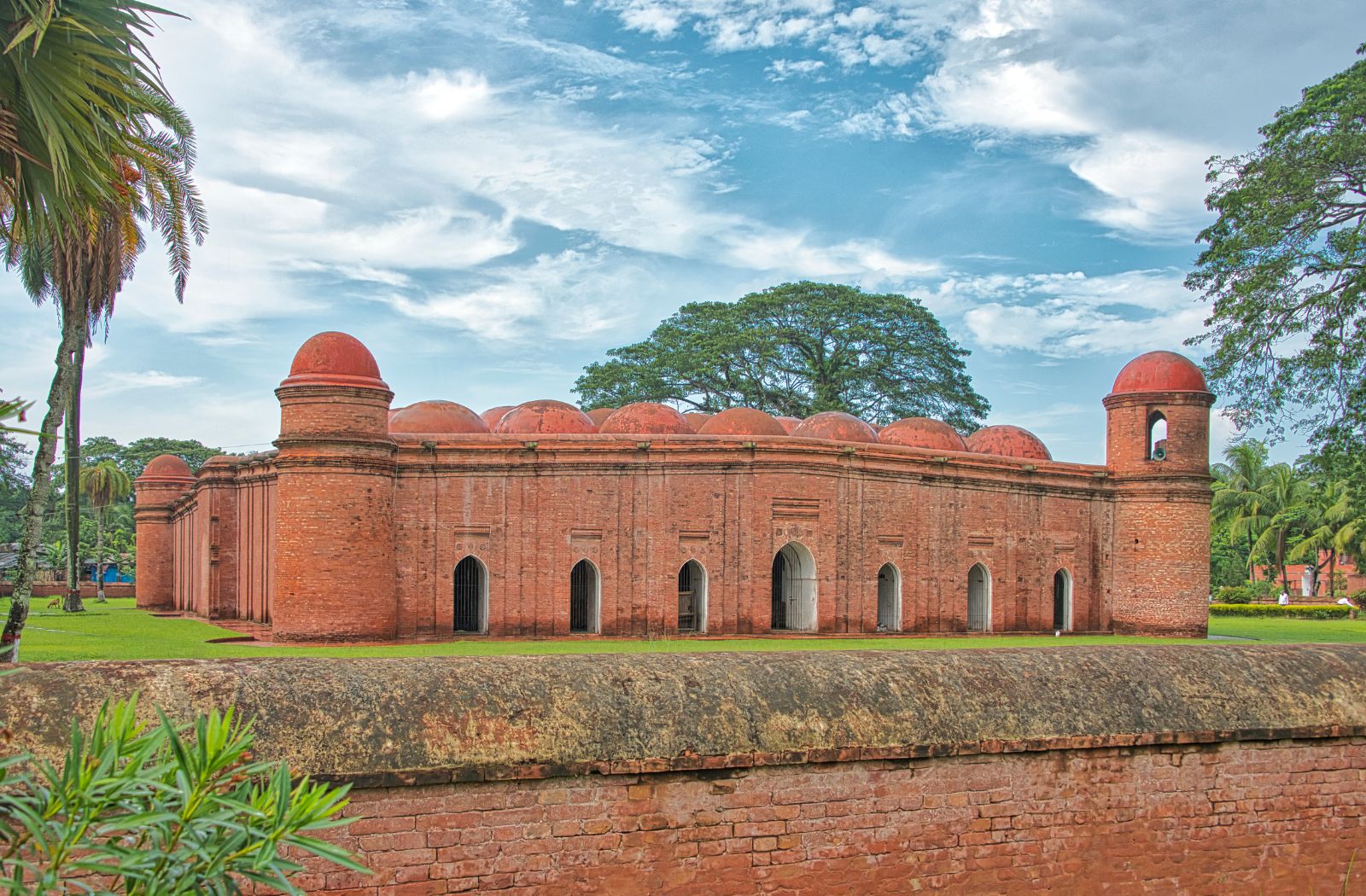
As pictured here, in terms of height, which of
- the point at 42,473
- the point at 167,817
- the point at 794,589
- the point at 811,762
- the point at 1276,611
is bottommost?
the point at 1276,611

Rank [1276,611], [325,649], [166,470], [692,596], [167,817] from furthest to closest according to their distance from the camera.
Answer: [1276,611] → [166,470] → [692,596] → [325,649] → [167,817]

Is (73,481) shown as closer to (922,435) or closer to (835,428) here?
(835,428)

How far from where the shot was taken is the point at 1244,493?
46.1 m

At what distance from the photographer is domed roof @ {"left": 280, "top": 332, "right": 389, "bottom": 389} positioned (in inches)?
713

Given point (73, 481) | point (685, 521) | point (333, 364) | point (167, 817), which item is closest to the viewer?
point (167, 817)

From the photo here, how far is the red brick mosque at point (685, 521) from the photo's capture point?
59.6 ft

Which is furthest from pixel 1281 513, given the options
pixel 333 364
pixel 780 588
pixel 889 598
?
pixel 333 364

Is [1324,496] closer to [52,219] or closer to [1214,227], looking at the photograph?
[1214,227]

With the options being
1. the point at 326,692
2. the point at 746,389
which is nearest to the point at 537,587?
the point at 326,692

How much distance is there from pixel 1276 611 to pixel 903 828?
110 feet

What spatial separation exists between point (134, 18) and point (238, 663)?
11.1 feet

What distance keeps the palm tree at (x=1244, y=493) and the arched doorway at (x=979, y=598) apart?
1035 inches

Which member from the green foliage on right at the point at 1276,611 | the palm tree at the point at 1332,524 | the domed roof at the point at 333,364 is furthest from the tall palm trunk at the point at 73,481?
the palm tree at the point at 1332,524

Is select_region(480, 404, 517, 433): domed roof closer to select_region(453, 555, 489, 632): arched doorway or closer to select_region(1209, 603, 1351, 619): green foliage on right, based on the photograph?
select_region(453, 555, 489, 632): arched doorway
